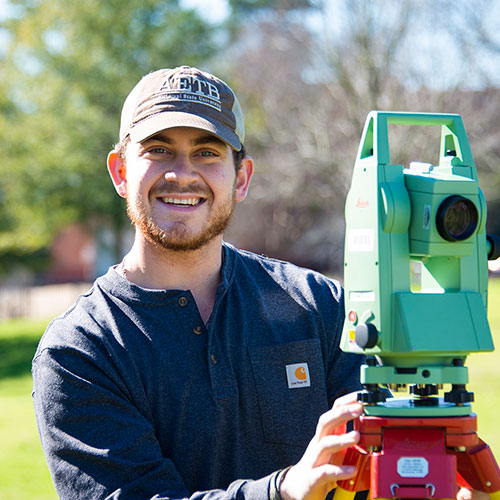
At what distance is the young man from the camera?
2549 mm

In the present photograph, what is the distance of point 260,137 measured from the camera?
2102cm

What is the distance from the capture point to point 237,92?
22094mm

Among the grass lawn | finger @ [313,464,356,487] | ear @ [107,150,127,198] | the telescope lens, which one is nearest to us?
finger @ [313,464,356,487]

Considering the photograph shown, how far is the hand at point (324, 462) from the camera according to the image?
2.05 m

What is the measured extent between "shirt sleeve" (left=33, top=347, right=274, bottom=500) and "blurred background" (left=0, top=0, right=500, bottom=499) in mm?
10738

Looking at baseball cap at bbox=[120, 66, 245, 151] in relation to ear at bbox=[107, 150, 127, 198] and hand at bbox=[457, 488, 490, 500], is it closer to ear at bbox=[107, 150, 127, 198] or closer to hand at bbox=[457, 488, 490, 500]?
ear at bbox=[107, 150, 127, 198]

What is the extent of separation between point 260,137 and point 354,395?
752 inches

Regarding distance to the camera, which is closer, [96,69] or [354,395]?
[354,395]

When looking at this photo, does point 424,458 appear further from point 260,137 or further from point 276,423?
point 260,137

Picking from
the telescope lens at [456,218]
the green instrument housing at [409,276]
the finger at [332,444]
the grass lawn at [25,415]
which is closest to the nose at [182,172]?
the green instrument housing at [409,276]

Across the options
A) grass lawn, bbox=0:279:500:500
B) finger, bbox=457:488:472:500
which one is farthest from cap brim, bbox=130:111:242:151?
grass lawn, bbox=0:279:500:500

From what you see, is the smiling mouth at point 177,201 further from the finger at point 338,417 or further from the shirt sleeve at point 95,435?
the finger at point 338,417

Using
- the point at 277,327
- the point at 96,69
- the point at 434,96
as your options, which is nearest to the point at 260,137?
the point at 96,69

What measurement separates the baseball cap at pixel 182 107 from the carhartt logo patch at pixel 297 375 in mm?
816
